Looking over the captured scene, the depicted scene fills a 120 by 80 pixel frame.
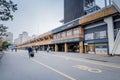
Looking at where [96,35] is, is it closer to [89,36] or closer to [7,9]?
[89,36]

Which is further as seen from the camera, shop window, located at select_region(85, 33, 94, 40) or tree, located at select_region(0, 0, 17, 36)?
shop window, located at select_region(85, 33, 94, 40)

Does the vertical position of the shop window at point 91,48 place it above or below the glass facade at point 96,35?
below

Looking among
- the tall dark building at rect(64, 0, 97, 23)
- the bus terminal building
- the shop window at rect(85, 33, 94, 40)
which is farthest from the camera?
the tall dark building at rect(64, 0, 97, 23)

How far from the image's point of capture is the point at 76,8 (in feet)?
147

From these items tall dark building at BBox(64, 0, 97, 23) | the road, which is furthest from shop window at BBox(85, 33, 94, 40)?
the road

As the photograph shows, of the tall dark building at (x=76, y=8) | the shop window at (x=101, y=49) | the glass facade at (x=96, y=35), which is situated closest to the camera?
the shop window at (x=101, y=49)

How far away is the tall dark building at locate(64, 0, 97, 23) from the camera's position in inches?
1635

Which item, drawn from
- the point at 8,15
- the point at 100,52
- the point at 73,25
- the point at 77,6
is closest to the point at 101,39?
the point at 100,52

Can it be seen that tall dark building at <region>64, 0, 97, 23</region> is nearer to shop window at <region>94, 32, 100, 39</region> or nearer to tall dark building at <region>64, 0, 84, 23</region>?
tall dark building at <region>64, 0, 84, 23</region>

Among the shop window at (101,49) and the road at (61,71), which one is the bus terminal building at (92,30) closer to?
the shop window at (101,49)

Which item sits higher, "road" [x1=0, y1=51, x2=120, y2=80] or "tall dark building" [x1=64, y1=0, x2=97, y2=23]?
"tall dark building" [x1=64, y1=0, x2=97, y2=23]

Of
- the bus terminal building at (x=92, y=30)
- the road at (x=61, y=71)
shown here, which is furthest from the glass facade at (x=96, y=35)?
the road at (x=61, y=71)

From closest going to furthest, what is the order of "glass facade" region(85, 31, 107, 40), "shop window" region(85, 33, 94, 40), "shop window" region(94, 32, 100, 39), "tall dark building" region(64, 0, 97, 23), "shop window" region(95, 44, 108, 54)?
"shop window" region(95, 44, 108, 54), "glass facade" region(85, 31, 107, 40), "shop window" region(94, 32, 100, 39), "shop window" region(85, 33, 94, 40), "tall dark building" region(64, 0, 97, 23)

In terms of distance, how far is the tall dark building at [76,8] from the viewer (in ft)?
136
